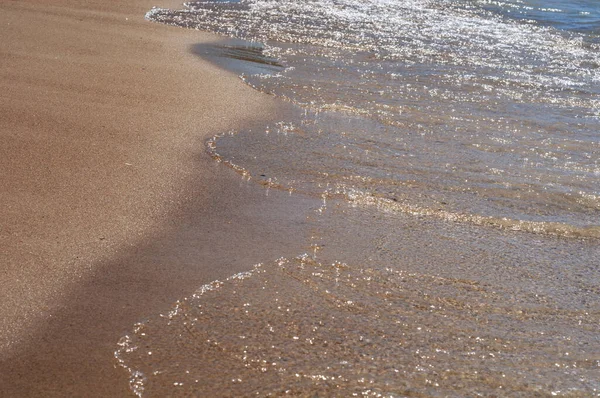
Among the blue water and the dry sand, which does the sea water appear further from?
the blue water

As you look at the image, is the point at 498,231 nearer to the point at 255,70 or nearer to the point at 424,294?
the point at 424,294

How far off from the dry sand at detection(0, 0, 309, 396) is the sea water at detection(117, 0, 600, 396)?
6.8 inches

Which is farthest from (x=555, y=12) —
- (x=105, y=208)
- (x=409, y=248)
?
(x=105, y=208)

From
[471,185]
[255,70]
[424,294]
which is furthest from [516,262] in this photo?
[255,70]

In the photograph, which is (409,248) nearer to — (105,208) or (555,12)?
(105,208)

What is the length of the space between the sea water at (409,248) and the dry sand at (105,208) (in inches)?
6.8

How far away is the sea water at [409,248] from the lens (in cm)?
289

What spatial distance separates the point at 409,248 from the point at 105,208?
157 centimetres

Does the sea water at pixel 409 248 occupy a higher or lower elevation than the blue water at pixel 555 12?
lower

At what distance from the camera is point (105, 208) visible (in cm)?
400

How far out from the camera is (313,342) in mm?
3029

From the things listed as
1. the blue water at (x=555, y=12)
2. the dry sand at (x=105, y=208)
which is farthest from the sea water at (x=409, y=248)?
the blue water at (x=555, y=12)

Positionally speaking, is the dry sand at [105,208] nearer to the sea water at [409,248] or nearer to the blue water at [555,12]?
the sea water at [409,248]

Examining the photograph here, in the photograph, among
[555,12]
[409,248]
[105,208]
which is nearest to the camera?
[409,248]
